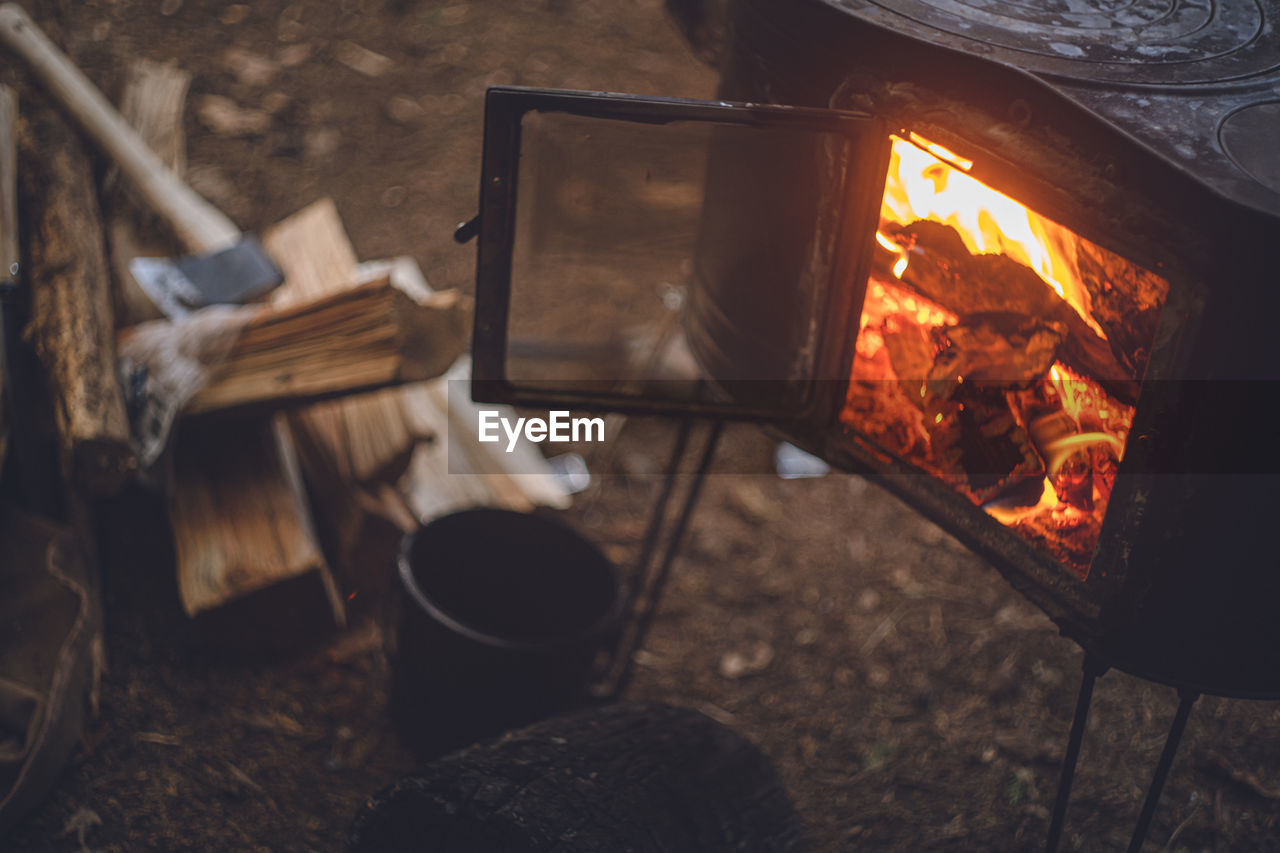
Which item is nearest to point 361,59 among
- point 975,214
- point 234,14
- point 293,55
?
point 293,55

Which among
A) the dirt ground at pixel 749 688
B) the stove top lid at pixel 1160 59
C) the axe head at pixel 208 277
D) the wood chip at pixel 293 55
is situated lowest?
the dirt ground at pixel 749 688

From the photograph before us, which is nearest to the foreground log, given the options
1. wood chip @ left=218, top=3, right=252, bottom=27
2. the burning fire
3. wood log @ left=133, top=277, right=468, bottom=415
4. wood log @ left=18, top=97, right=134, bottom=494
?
the burning fire

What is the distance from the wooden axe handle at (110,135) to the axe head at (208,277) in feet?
0.33

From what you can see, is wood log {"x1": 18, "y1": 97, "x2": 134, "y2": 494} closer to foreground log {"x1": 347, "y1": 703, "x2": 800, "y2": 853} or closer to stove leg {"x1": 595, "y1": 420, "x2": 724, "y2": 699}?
foreground log {"x1": 347, "y1": 703, "x2": 800, "y2": 853}

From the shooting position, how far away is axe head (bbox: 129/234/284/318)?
8.69 ft

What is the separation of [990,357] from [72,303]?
2.03m

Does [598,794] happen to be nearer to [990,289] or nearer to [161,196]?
[990,289]

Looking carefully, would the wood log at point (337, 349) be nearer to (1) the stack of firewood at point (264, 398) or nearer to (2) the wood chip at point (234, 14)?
(1) the stack of firewood at point (264, 398)

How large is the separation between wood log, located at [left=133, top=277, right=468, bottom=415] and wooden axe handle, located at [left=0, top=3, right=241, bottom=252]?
70 cm

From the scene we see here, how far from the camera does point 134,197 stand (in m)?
3.01

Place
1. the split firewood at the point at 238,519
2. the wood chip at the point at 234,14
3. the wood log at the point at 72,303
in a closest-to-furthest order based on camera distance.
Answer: the wood log at the point at 72,303
the split firewood at the point at 238,519
the wood chip at the point at 234,14

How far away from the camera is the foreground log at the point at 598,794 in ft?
5.57

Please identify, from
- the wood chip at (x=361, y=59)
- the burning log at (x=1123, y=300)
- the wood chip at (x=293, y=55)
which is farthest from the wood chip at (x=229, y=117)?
the burning log at (x=1123, y=300)

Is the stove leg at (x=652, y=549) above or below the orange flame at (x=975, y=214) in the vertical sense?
below
